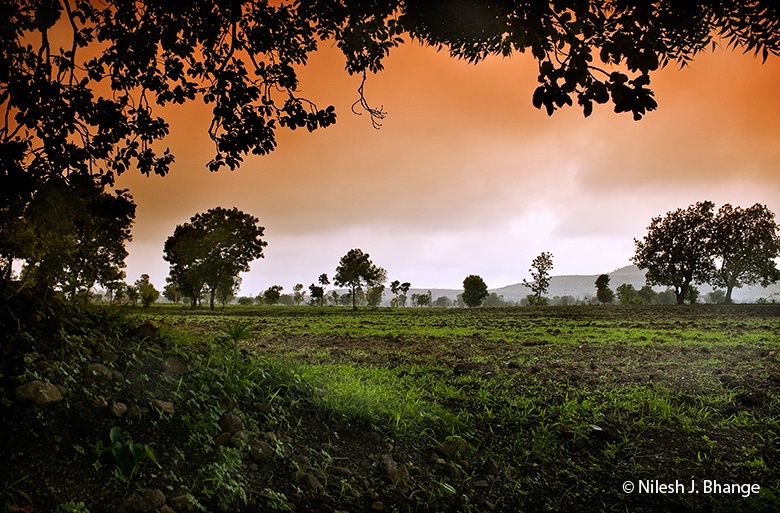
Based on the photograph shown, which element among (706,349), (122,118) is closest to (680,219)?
(706,349)

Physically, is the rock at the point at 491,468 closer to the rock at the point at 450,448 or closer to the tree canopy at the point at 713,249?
the rock at the point at 450,448

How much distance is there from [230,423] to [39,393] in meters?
1.45

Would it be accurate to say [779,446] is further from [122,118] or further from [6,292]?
[122,118]

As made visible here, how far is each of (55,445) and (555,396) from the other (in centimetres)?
581

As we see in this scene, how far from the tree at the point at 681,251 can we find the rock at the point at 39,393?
65.9 meters

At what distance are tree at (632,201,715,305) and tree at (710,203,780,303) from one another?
4.36ft

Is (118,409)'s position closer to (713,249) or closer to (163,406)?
(163,406)

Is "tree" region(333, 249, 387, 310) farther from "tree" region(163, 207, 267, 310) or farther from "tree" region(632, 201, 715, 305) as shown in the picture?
"tree" region(632, 201, 715, 305)

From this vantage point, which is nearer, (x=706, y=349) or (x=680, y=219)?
(x=706, y=349)

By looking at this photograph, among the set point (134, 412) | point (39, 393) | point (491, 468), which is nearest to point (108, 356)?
point (39, 393)

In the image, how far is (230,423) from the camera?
11.4 feet

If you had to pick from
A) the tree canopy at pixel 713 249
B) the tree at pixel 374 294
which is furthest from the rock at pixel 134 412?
the tree at pixel 374 294

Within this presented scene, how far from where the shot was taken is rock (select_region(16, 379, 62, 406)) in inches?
114

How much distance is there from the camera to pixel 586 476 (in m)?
3.64
